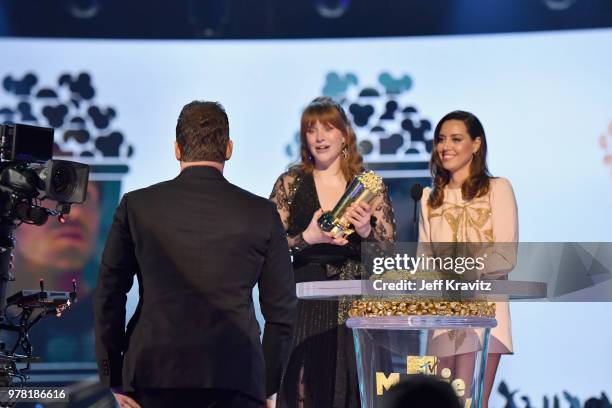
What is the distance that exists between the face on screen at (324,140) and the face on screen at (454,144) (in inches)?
17.6

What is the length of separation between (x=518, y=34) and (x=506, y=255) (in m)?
2.97

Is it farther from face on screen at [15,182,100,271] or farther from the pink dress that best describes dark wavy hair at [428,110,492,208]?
face on screen at [15,182,100,271]

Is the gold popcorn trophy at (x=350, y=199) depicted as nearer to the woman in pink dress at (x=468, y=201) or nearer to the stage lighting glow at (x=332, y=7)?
the woman in pink dress at (x=468, y=201)

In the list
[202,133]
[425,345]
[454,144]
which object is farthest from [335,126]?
[202,133]

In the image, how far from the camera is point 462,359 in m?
3.19

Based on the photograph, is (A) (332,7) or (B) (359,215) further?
(A) (332,7)

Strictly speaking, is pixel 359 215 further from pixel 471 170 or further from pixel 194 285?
pixel 194 285

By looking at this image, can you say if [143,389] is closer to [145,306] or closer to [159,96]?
[145,306]

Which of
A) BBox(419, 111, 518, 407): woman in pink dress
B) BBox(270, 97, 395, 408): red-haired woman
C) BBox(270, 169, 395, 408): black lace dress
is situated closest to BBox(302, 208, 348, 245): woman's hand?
BBox(270, 97, 395, 408): red-haired woman

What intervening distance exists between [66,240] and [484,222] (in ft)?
10.4

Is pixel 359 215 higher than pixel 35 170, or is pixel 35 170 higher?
pixel 35 170

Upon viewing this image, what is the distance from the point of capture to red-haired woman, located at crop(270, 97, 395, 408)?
13.2 feet

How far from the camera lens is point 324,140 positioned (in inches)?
171

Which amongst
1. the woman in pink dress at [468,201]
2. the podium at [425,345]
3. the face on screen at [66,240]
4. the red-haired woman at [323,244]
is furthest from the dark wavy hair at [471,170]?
the face on screen at [66,240]
